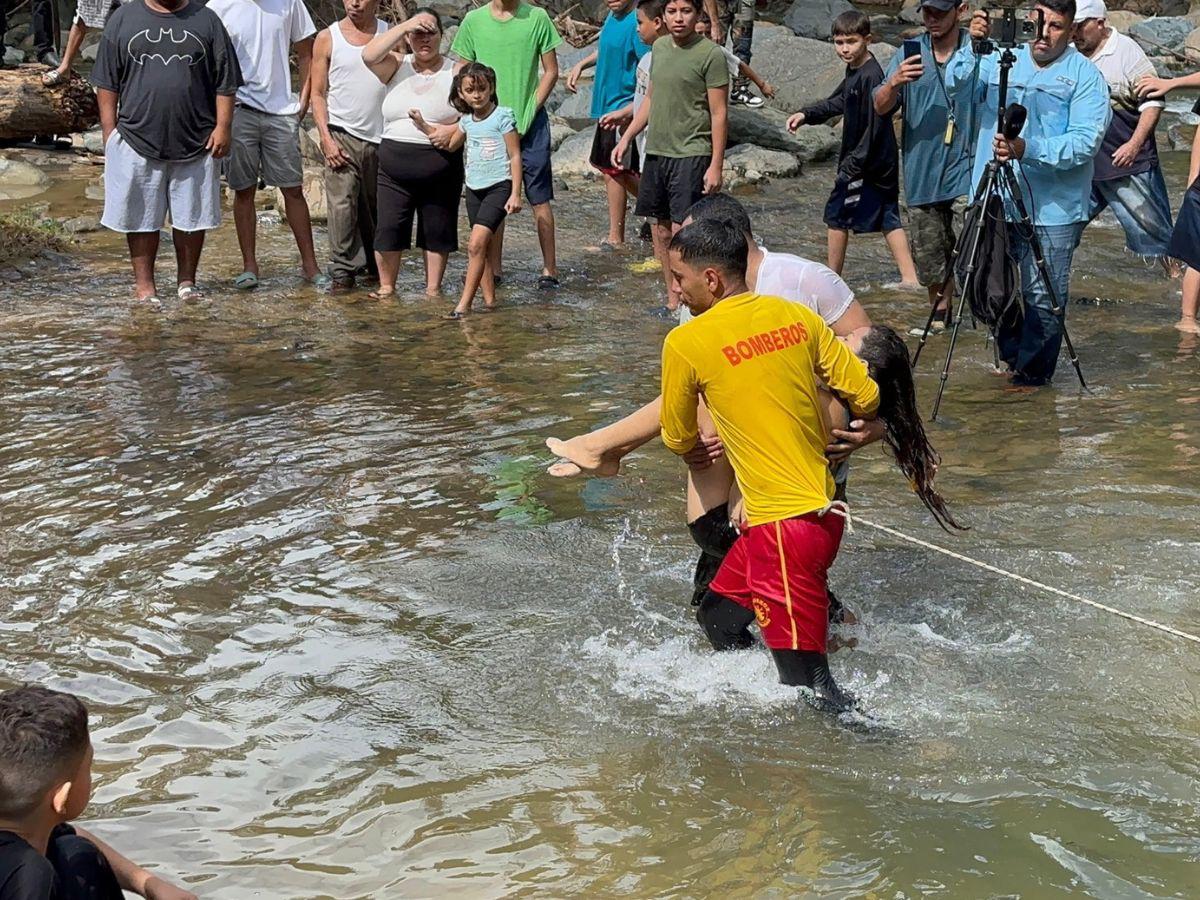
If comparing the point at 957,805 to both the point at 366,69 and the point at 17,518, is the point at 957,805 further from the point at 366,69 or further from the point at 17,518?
the point at 366,69

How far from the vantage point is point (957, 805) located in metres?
4.09

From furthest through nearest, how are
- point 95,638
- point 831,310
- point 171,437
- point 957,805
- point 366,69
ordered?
point 366,69
point 171,437
point 95,638
point 831,310
point 957,805

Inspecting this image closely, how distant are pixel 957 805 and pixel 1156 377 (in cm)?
483

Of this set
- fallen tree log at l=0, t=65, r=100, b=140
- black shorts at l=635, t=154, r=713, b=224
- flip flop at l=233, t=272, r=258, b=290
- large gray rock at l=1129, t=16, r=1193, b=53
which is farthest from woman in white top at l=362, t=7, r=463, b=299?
large gray rock at l=1129, t=16, r=1193, b=53

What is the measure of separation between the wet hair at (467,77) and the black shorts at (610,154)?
6.09ft

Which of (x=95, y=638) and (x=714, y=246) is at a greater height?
(x=714, y=246)

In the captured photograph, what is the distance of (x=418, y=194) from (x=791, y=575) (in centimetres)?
624

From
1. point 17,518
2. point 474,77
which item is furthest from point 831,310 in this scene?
point 474,77

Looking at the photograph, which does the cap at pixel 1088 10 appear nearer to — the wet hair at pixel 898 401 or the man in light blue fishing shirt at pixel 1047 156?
the man in light blue fishing shirt at pixel 1047 156

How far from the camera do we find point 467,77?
9.38 m

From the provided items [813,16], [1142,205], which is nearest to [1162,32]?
[813,16]

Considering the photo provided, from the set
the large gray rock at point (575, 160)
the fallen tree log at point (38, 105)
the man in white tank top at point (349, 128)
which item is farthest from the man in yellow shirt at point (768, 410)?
the fallen tree log at point (38, 105)

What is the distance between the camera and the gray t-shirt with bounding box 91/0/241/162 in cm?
943

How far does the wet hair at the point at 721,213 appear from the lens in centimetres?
434
